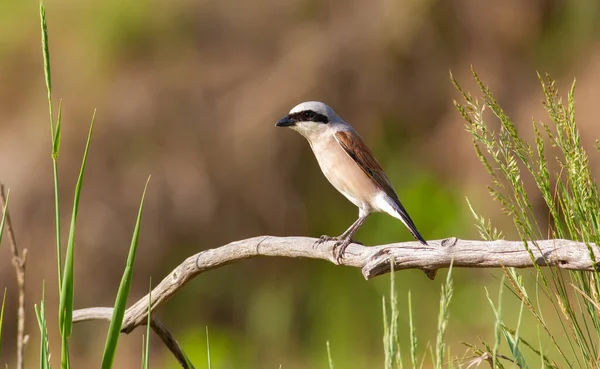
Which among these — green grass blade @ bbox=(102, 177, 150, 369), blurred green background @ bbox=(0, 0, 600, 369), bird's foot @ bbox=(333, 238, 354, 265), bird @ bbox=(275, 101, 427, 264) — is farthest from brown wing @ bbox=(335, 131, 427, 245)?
blurred green background @ bbox=(0, 0, 600, 369)

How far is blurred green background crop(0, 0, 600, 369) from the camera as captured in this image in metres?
5.04

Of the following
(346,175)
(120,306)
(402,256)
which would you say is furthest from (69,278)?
(346,175)

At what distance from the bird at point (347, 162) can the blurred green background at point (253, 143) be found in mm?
2141

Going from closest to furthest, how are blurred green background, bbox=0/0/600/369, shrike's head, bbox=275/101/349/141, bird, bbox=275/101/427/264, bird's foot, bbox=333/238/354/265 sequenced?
bird's foot, bbox=333/238/354/265, bird, bbox=275/101/427/264, shrike's head, bbox=275/101/349/141, blurred green background, bbox=0/0/600/369

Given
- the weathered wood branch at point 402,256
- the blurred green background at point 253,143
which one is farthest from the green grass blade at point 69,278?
the blurred green background at point 253,143

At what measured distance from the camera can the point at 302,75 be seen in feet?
17.6

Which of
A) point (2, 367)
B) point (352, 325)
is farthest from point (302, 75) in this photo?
point (2, 367)

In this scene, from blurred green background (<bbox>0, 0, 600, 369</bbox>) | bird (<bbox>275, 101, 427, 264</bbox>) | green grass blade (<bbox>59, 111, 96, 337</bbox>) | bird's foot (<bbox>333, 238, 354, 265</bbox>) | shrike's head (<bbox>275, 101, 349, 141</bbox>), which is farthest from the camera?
blurred green background (<bbox>0, 0, 600, 369</bbox>)

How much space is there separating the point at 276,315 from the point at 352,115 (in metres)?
1.31

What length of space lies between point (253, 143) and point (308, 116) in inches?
91.3

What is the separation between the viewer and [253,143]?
17.4ft

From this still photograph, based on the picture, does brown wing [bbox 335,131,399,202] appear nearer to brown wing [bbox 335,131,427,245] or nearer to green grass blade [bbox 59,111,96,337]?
brown wing [bbox 335,131,427,245]

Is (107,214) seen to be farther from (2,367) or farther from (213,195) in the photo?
(2,367)

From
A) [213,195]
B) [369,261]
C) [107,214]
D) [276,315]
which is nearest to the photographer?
[369,261]
